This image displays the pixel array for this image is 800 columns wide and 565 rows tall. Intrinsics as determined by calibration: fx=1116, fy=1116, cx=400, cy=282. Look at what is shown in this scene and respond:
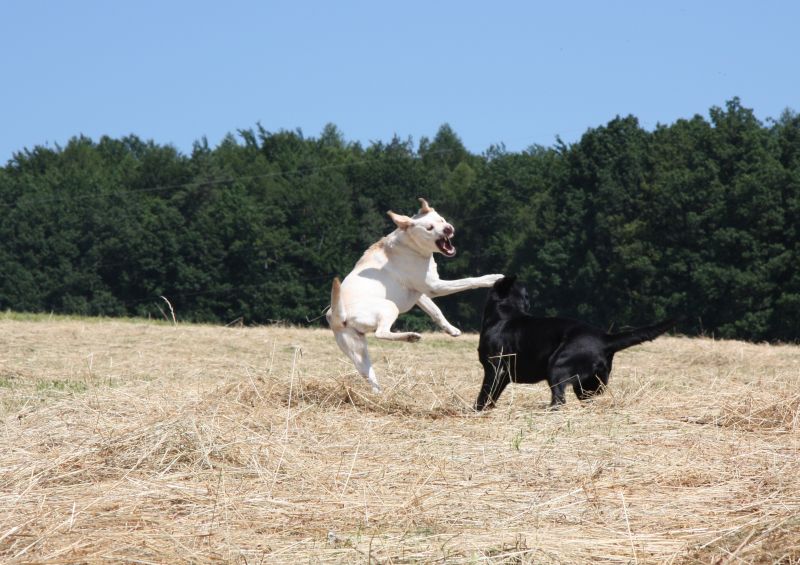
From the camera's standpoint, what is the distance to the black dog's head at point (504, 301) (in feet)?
30.3

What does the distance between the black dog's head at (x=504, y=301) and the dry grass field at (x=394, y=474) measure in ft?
2.54

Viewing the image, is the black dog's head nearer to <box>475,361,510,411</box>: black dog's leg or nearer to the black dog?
the black dog

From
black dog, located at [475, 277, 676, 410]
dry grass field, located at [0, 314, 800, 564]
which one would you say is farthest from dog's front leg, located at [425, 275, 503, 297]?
dry grass field, located at [0, 314, 800, 564]

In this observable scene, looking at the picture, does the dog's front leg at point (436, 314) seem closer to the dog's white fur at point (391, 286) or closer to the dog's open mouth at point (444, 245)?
the dog's white fur at point (391, 286)

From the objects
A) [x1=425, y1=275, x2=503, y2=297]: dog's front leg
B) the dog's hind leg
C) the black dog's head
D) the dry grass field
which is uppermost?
[x1=425, y1=275, x2=503, y2=297]: dog's front leg

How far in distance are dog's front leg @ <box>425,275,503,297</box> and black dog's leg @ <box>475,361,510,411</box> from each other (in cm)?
68

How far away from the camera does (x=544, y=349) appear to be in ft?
29.0

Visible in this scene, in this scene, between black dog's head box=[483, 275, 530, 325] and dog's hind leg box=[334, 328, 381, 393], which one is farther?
dog's hind leg box=[334, 328, 381, 393]

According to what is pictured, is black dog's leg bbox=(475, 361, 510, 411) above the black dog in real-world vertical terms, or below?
below

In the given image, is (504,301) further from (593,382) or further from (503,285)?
(593,382)

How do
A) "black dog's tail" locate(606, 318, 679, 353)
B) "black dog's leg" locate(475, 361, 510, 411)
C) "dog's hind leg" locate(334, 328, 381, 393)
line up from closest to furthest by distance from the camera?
"black dog's tail" locate(606, 318, 679, 353)
"black dog's leg" locate(475, 361, 510, 411)
"dog's hind leg" locate(334, 328, 381, 393)

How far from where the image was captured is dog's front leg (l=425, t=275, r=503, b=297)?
9.12 m

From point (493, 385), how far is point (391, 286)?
131 centimetres

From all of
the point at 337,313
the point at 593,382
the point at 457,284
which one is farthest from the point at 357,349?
the point at 593,382
